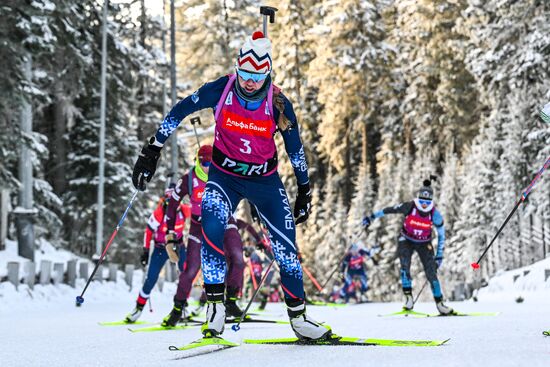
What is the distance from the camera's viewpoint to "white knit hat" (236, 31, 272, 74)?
6.51 m

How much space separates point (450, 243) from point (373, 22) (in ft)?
47.6

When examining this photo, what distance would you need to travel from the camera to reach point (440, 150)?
4806cm

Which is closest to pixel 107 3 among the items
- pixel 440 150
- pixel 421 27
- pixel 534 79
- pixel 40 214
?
pixel 40 214

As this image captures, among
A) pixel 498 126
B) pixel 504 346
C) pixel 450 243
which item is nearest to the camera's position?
pixel 504 346

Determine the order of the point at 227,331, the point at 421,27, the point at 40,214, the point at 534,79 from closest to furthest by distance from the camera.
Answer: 1. the point at 227,331
2. the point at 40,214
3. the point at 534,79
4. the point at 421,27

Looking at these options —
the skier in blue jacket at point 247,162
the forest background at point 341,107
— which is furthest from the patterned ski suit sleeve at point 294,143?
the forest background at point 341,107

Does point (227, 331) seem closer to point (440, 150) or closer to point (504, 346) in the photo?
point (504, 346)

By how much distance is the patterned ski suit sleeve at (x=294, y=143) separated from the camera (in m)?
6.69

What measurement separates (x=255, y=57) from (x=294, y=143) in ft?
2.45

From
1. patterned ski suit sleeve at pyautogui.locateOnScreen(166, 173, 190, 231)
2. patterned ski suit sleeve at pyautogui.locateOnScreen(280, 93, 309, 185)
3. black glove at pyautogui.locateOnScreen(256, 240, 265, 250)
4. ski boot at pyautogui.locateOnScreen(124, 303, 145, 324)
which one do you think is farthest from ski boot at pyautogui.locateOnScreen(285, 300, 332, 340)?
black glove at pyautogui.locateOnScreen(256, 240, 265, 250)

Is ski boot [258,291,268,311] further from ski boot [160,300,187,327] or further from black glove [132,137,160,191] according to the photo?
black glove [132,137,160,191]

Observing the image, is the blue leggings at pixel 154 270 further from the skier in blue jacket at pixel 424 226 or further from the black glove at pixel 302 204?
the black glove at pixel 302 204

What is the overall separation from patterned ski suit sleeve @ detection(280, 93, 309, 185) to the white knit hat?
1.06 ft

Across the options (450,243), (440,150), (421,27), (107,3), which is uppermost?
(421,27)
